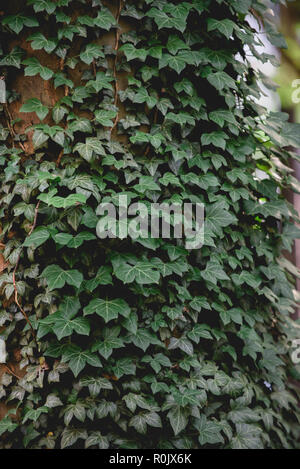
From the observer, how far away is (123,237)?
171 centimetres

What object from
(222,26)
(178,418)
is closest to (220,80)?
(222,26)

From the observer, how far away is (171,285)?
196 centimetres

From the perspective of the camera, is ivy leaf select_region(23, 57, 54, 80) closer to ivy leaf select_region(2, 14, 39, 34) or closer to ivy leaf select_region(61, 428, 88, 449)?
ivy leaf select_region(2, 14, 39, 34)

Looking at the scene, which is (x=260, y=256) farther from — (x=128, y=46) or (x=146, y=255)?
(x=128, y=46)

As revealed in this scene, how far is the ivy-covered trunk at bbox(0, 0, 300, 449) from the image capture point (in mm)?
1809

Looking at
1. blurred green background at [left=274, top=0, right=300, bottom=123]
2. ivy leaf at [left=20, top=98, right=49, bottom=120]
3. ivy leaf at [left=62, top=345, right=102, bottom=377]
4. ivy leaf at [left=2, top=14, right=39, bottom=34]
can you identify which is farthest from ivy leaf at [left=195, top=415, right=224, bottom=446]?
blurred green background at [left=274, top=0, right=300, bottom=123]

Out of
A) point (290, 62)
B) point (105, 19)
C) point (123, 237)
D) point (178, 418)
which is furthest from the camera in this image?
point (290, 62)

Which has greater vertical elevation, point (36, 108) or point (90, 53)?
point (90, 53)

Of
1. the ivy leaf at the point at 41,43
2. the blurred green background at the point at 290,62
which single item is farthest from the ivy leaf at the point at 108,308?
the blurred green background at the point at 290,62

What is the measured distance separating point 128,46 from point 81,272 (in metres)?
1.09

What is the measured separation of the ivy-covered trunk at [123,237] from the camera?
1.81 metres

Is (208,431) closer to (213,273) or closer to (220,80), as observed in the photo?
(213,273)

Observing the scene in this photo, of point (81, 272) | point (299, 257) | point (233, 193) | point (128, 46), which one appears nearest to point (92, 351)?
point (81, 272)

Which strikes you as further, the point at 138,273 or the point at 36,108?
the point at 36,108
